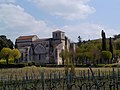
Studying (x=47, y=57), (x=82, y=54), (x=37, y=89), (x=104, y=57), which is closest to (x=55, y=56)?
(x=47, y=57)

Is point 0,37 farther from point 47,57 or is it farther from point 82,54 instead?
point 82,54

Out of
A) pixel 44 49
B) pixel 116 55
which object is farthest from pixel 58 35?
pixel 116 55

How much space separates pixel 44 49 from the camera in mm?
112438

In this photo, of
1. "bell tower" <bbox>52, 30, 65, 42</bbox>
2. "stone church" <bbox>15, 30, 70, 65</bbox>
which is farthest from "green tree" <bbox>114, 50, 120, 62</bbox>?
A: "bell tower" <bbox>52, 30, 65, 42</bbox>

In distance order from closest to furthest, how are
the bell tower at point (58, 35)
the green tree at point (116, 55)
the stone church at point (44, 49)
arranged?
the green tree at point (116, 55) < the stone church at point (44, 49) < the bell tower at point (58, 35)

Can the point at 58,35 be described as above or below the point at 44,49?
above

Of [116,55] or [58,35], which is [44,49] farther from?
[116,55]

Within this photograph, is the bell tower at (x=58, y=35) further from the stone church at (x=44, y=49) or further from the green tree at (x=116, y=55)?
the green tree at (x=116, y=55)

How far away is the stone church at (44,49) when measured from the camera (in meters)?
107

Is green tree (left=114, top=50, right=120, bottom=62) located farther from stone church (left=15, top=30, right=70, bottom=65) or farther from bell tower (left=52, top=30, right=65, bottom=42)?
bell tower (left=52, top=30, right=65, bottom=42)

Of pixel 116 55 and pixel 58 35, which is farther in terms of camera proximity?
pixel 58 35

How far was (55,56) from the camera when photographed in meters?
105

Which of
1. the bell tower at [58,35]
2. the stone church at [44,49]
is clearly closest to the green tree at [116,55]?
the stone church at [44,49]

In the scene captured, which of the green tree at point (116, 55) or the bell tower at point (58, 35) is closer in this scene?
the green tree at point (116, 55)
